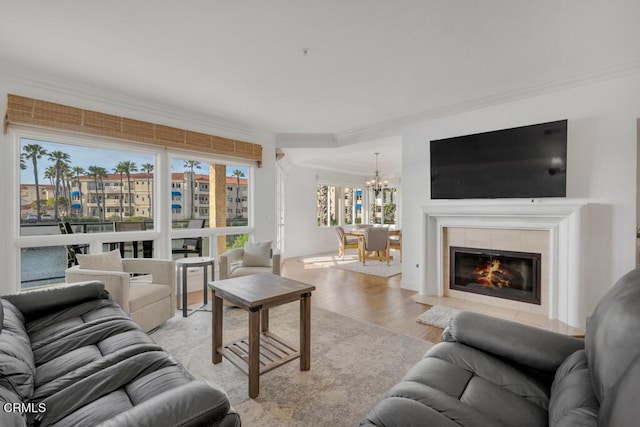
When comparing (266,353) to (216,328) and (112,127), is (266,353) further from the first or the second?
(112,127)

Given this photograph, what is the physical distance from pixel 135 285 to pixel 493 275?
4265 mm

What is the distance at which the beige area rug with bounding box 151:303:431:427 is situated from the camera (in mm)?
1827

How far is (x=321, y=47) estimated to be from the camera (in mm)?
2541

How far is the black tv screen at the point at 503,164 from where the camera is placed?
325 centimetres

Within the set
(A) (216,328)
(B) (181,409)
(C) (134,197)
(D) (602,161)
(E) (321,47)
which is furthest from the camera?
(C) (134,197)

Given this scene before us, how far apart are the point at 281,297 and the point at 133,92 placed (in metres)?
3.13

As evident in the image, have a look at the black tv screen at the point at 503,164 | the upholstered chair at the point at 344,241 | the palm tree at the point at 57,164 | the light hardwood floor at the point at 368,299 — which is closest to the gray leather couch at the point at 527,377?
the light hardwood floor at the point at 368,299

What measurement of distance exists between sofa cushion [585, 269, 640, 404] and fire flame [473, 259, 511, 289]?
2802 mm

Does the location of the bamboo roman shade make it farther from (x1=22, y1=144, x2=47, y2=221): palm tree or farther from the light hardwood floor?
the light hardwood floor

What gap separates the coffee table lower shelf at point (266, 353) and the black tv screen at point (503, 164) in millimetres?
2908

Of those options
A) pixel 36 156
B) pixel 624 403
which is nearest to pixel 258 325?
pixel 624 403

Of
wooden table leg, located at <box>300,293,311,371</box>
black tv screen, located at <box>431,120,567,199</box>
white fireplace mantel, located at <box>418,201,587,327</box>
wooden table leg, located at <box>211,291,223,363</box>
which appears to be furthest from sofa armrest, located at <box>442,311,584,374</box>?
black tv screen, located at <box>431,120,567,199</box>

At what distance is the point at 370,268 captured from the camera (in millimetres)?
6148

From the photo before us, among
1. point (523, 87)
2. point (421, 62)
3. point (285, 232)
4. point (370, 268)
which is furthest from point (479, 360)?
point (285, 232)
